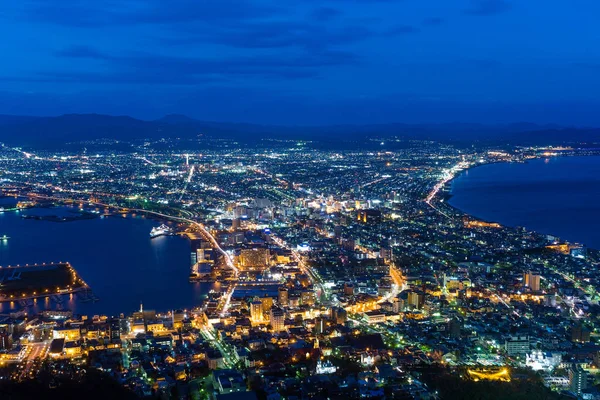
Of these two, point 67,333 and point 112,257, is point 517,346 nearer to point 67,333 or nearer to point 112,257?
point 67,333

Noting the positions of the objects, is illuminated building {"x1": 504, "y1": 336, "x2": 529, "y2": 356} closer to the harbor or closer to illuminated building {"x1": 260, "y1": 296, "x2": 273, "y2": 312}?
illuminated building {"x1": 260, "y1": 296, "x2": 273, "y2": 312}

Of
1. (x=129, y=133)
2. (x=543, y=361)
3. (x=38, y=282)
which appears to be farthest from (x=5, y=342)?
(x=129, y=133)

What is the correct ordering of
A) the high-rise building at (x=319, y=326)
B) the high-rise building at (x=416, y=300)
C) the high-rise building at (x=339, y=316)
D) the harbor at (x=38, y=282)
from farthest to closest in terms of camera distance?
the harbor at (x=38, y=282) < the high-rise building at (x=416, y=300) < the high-rise building at (x=339, y=316) < the high-rise building at (x=319, y=326)

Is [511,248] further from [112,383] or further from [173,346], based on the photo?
[112,383]

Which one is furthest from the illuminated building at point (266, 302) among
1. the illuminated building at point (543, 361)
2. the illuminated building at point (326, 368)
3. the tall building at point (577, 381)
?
the tall building at point (577, 381)

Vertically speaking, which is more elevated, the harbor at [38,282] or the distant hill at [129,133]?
the distant hill at [129,133]

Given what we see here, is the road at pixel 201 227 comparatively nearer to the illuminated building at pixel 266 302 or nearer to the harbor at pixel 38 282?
the illuminated building at pixel 266 302
